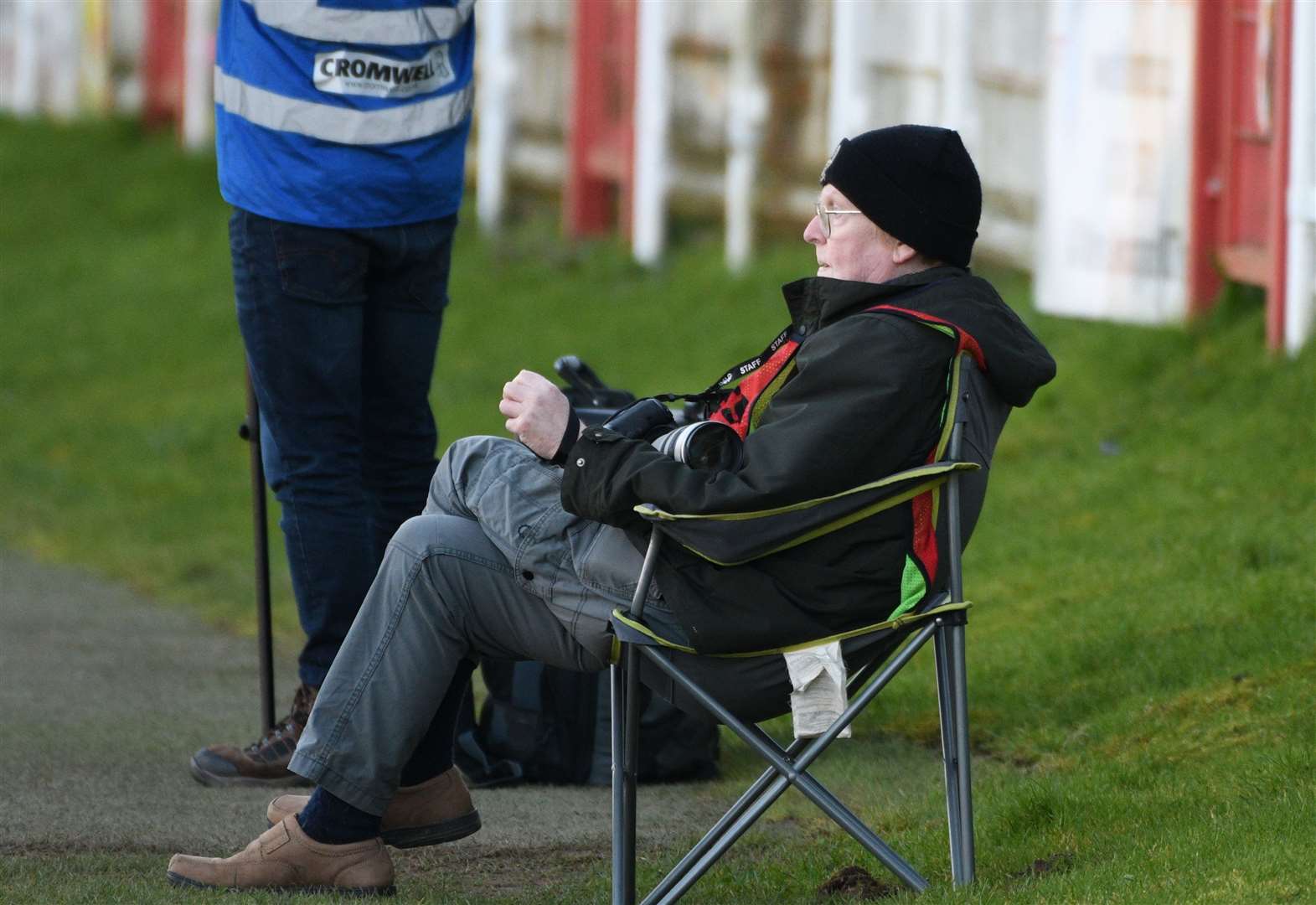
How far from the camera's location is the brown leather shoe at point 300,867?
3.57 metres

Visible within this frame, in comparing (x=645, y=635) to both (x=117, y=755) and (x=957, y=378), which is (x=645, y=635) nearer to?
(x=957, y=378)

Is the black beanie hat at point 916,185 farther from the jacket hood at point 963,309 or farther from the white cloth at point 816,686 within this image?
the white cloth at point 816,686

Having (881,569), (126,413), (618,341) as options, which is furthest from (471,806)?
(126,413)

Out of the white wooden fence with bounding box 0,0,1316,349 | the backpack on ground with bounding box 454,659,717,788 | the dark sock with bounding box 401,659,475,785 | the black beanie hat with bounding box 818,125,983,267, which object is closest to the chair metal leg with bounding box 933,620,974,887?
the black beanie hat with bounding box 818,125,983,267

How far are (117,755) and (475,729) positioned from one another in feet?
2.79

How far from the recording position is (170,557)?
7.70 meters

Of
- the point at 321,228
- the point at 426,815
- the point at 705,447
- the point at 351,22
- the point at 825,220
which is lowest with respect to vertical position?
the point at 426,815

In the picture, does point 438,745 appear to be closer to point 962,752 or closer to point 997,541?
point 962,752

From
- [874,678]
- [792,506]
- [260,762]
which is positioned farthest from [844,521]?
[260,762]

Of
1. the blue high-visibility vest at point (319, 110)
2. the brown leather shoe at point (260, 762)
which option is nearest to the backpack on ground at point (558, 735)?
the brown leather shoe at point (260, 762)

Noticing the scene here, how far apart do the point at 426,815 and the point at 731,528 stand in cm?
92

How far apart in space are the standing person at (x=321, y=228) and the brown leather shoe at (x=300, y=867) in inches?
28.1

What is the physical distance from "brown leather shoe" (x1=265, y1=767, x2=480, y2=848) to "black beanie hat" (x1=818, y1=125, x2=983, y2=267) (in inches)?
50.8

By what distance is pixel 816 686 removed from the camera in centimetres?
336
